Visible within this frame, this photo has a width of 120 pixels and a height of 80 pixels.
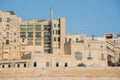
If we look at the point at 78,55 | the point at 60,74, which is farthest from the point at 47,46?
the point at 60,74

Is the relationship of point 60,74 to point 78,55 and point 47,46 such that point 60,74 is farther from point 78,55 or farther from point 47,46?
point 47,46

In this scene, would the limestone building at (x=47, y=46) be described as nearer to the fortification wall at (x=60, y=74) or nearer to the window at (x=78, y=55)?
the window at (x=78, y=55)

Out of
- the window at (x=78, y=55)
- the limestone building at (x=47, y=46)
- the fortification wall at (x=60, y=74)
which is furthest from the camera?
the window at (x=78, y=55)

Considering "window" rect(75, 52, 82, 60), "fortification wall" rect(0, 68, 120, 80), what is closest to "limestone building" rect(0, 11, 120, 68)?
"window" rect(75, 52, 82, 60)

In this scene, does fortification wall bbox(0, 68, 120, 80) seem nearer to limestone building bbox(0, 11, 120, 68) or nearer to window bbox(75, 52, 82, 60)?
limestone building bbox(0, 11, 120, 68)

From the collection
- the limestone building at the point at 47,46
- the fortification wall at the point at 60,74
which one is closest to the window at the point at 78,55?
the limestone building at the point at 47,46

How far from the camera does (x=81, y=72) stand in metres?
65.4

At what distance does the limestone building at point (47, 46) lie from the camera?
75.9 meters

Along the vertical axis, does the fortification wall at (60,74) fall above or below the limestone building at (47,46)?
below

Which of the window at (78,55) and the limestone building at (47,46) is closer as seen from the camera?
the limestone building at (47,46)

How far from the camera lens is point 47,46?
85125 mm

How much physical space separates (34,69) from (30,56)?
12.3 m

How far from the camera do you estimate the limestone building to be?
7594 centimetres

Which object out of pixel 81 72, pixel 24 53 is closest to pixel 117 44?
pixel 24 53
